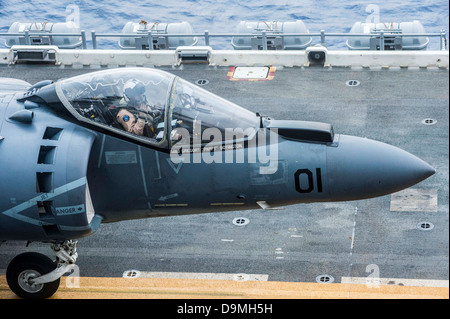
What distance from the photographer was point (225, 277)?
1602 cm

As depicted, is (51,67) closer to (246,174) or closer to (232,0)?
(246,174)

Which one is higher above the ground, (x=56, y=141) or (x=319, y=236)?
(x=56, y=141)

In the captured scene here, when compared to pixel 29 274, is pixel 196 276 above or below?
below

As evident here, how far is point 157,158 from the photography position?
537 inches

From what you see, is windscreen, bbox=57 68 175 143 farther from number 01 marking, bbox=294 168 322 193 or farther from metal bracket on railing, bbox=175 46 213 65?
metal bracket on railing, bbox=175 46 213 65

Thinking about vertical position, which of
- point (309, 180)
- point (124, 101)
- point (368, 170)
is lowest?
point (309, 180)

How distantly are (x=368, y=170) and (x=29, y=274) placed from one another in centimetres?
629

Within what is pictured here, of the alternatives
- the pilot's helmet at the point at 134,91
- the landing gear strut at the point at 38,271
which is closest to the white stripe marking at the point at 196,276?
the landing gear strut at the point at 38,271

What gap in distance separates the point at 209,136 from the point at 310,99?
401 inches

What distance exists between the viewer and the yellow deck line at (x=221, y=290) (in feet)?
49.5

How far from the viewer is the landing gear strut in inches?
582

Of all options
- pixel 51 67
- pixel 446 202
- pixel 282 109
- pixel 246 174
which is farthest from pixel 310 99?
pixel 246 174

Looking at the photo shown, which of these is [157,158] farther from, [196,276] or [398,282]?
[398,282]

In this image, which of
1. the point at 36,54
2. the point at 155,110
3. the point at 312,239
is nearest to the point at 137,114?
the point at 155,110
